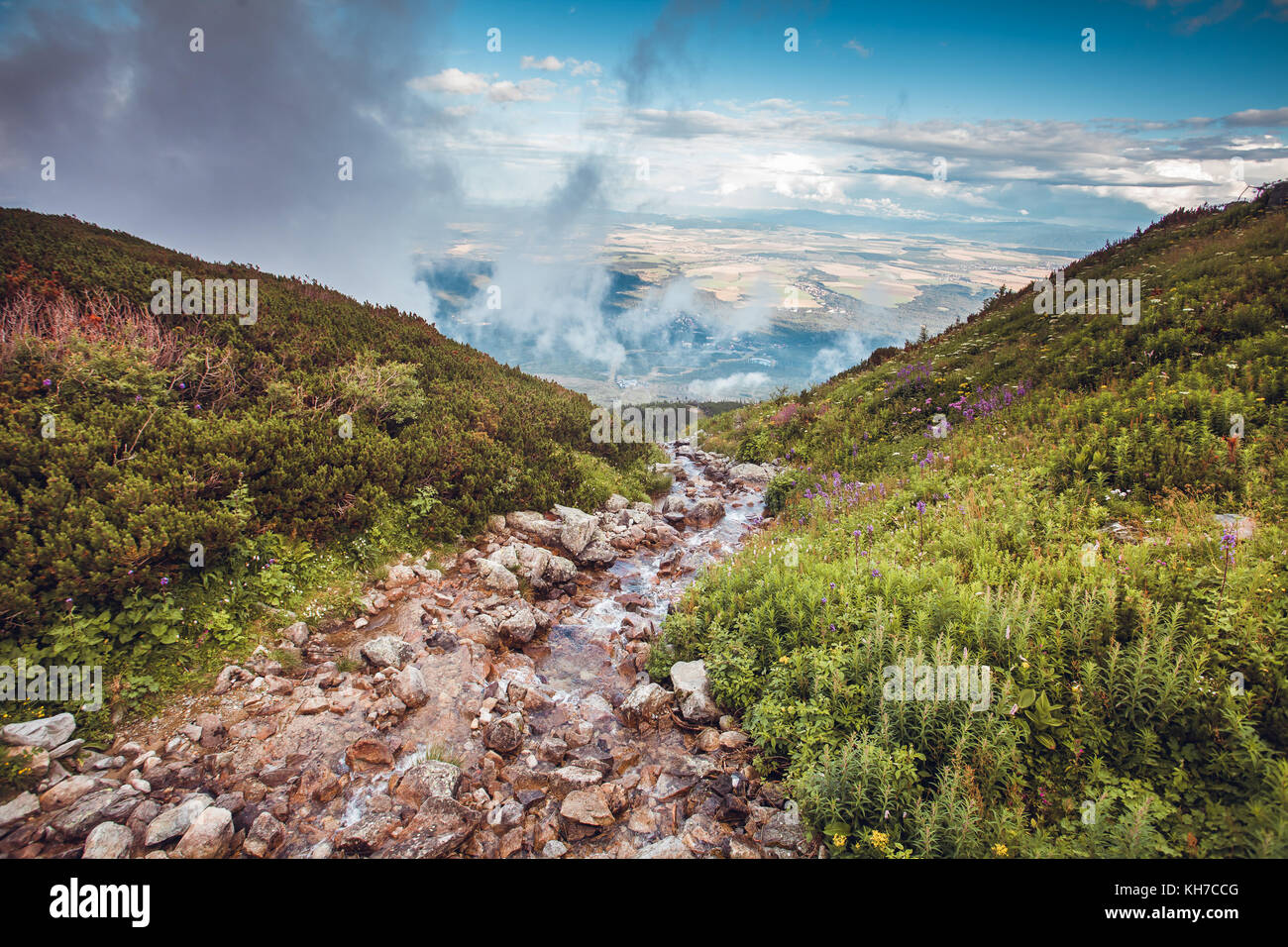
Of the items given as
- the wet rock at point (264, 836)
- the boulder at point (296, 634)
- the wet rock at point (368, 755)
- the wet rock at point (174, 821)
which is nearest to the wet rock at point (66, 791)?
the wet rock at point (174, 821)

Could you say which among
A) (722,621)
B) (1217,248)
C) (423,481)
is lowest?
(722,621)

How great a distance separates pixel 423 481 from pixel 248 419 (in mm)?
3097

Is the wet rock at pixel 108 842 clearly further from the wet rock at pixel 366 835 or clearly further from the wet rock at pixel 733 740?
the wet rock at pixel 733 740

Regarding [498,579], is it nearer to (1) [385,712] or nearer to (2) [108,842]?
(1) [385,712]

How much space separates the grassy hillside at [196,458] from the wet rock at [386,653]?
5.49 ft

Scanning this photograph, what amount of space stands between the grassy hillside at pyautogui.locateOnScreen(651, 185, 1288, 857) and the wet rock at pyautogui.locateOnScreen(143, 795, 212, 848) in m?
4.75

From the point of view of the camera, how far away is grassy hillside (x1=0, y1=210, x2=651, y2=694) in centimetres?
611

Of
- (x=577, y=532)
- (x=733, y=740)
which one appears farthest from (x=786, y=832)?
(x=577, y=532)

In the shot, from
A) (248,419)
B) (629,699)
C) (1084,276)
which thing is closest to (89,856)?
(629,699)

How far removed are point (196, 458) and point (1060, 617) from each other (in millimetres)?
11287

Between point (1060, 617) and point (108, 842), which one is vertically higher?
point (1060, 617)

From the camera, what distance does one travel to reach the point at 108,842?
4172 millimetres

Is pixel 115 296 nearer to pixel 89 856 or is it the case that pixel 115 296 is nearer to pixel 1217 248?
pixel 89 856
